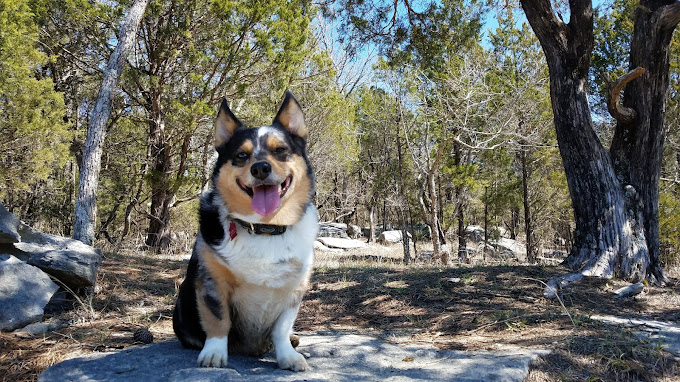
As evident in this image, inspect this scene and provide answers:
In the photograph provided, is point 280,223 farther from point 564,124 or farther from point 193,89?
point 193,89

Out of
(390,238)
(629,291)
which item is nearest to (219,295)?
(629,291)

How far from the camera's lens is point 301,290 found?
8.59ft

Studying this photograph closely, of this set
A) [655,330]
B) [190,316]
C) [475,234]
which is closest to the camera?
[190,316]

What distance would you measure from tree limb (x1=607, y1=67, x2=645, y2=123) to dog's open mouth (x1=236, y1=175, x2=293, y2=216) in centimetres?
478

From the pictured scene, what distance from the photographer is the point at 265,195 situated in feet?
8.24

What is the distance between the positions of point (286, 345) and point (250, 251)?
61cm

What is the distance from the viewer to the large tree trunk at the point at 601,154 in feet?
17.4

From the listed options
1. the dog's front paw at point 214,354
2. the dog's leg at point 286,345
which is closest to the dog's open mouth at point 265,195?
the dog's leg at point 286,345

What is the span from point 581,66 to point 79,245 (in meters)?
6.28

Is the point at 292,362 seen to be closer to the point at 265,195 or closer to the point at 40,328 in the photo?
the point at 265,195

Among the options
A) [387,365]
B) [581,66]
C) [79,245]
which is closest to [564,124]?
[581,66]

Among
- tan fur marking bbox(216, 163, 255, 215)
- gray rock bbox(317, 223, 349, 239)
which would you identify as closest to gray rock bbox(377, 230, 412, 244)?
gray rock bbox(317, 223, 349, 239)

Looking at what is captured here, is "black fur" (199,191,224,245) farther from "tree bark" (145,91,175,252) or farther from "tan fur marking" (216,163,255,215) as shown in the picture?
"tree bark" (145,91,175,252)

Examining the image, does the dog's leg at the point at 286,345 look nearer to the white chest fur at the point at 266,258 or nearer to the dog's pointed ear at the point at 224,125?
the white chest fur at the point at 266,258
